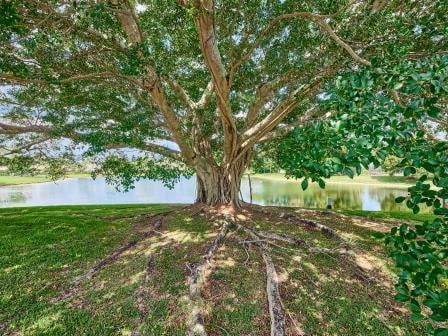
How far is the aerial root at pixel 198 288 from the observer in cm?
288

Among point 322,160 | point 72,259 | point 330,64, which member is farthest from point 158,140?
point 322,160

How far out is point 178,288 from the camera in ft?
12.1

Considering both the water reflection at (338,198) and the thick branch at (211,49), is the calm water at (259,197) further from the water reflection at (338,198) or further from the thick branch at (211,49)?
the thick branch at (211,49)

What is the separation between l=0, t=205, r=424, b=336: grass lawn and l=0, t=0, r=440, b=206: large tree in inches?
98.6

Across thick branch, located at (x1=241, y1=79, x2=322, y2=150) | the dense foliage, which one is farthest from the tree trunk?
the dense foliage

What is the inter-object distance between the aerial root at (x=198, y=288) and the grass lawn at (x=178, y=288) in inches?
3.9

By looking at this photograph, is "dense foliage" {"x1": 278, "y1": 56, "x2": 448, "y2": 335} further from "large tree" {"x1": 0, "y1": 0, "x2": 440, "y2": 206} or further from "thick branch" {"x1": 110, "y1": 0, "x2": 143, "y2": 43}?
"thick branch" {"x1": 110, "y1": 0, "x2": 143, "y2": 43}

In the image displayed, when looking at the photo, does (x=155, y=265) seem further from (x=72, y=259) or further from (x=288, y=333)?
(x=288, y=333)

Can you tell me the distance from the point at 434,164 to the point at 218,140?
8.14 meters

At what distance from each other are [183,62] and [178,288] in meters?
5.61

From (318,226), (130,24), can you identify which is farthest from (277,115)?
(130,24)

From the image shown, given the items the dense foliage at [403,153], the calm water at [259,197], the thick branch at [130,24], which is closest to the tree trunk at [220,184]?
the thick branch at [130,24]

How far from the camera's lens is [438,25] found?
4195 mm

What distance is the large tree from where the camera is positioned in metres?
4.05
